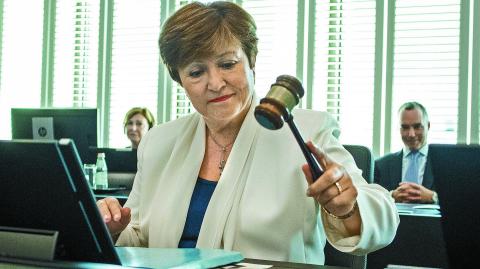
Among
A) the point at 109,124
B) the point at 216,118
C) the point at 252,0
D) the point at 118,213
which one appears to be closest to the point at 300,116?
the point at 216,118

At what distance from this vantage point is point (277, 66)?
19.4 ft

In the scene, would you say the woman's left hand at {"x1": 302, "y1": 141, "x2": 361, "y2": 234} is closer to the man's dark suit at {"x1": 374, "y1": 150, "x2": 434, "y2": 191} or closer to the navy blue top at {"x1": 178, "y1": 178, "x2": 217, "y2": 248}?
the navy blue top at {"x1": 178, "y1": 178, "x2": 217, "y2": 248}

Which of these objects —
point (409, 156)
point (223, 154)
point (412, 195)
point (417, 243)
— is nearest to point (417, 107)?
point (409, 156)

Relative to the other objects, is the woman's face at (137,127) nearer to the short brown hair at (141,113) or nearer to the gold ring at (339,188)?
the short brown hair at (141,113)

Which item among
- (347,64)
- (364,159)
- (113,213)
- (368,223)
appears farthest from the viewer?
(347,64)

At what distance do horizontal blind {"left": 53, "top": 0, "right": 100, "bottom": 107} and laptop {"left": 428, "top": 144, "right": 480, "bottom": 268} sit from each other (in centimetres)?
590

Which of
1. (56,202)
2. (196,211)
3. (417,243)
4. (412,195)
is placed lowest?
(417,243)

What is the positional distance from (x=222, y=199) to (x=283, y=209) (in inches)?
6.6

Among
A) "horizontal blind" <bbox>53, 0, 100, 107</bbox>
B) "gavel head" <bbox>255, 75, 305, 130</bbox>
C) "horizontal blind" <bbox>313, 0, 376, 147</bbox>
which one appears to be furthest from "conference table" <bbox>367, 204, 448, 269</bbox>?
"horizontal blind" <bbox>53, 0, 100, 107</bbox>

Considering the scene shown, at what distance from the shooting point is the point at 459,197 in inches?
40.5

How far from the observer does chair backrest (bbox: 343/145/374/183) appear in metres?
1.87

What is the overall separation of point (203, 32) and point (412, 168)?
3578 millimetres

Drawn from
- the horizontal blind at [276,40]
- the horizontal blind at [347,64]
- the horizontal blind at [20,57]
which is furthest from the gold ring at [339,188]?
the horizontal blind at [20,57]

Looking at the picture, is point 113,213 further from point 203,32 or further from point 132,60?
point 132,60
